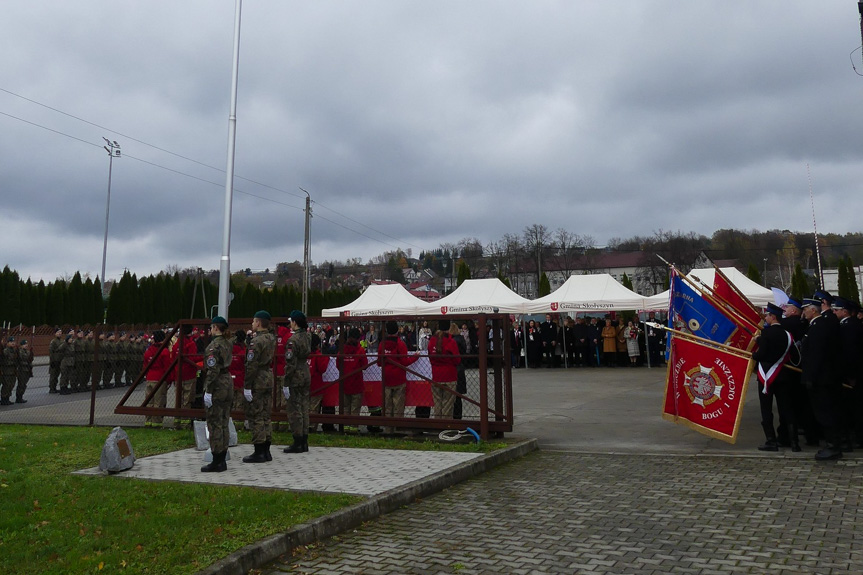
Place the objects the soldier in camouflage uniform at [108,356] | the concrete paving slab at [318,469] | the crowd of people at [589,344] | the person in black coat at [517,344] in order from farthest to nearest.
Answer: the person in black coat at [517,344], the crowd of people at [589,344], the soldier in camouflage uniform at [108,356], the concrete paving slab at [318,469]

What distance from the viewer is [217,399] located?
8.07 meters

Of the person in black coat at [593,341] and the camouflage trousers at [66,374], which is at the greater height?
the person in black coat at [593,341]

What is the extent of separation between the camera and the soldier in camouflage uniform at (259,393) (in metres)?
8.58

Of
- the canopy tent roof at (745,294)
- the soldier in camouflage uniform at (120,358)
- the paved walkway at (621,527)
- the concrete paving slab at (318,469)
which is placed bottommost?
the paved walkway at (621,527)

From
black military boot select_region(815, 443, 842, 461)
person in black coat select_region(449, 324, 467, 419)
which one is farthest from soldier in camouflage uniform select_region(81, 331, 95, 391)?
black military boot select_region(815, 443, 842, 461)

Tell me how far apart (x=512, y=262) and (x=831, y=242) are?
33076 millimetres

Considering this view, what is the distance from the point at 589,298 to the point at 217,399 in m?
A: 20.0

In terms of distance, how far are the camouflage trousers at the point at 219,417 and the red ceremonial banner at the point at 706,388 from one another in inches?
267

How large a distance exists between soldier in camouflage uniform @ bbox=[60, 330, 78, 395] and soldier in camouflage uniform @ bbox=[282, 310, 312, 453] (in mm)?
13969

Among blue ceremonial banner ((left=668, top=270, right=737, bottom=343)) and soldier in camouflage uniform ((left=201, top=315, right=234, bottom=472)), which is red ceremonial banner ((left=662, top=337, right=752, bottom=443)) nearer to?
blue ceremonial banner ((left=668, top=270, right=737, bottom=343))

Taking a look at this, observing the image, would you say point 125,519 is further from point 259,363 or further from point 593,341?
point 593,341

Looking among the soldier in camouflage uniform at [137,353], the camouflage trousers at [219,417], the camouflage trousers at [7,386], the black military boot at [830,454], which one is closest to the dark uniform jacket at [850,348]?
the black military boot at [830,454]

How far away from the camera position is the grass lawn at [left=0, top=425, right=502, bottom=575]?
4.65m

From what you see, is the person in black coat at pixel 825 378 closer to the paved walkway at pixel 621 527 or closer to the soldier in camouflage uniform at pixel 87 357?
the paved walkway at pixel 621 527
